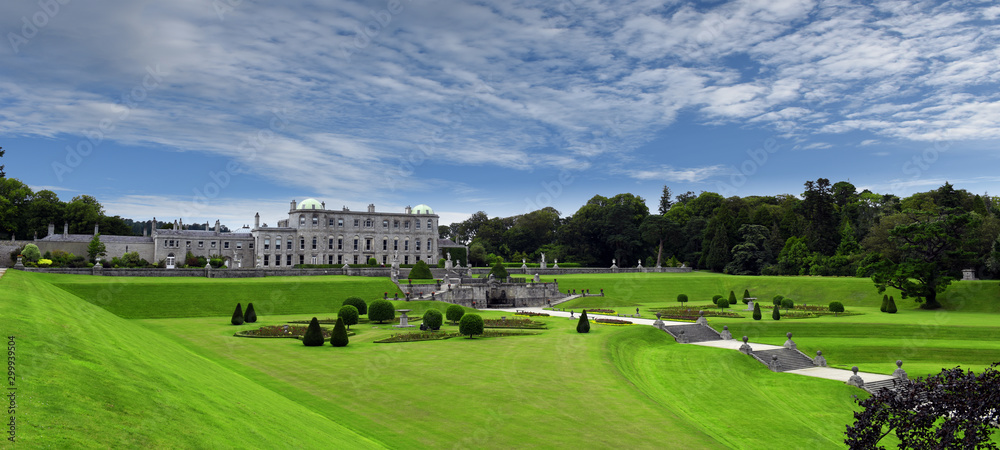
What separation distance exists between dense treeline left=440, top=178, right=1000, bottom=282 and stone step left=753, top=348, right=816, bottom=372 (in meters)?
33.9

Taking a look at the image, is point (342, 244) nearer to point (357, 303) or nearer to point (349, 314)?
point (357, 303)

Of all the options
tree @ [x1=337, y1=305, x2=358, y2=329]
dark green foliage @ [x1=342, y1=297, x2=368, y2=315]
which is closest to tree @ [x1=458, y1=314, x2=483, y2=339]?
tree @ [x1=337, y1=305, x2=358, y2=329]

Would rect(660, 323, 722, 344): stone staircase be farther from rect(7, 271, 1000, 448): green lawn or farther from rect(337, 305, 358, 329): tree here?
rect(337, 305, 358, 329): tree

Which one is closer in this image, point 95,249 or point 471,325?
point 471,325

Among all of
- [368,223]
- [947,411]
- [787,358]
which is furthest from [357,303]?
[368,223]

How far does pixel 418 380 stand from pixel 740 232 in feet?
261

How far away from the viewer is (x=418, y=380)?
71.5 feet

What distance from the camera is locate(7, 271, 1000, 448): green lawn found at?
984cm

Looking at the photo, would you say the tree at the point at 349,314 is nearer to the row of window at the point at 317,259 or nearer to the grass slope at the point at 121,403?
the grass slope at the point at 121,403

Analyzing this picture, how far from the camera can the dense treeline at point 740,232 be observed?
7375 cm

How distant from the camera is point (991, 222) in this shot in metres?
59.9

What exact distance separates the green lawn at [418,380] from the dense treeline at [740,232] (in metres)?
28.1

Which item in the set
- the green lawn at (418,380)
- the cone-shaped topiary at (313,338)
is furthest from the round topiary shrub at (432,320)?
the cone-shaped topiary at (313,338)

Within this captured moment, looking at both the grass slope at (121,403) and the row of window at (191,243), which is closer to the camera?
the grass slope at (121,403)
